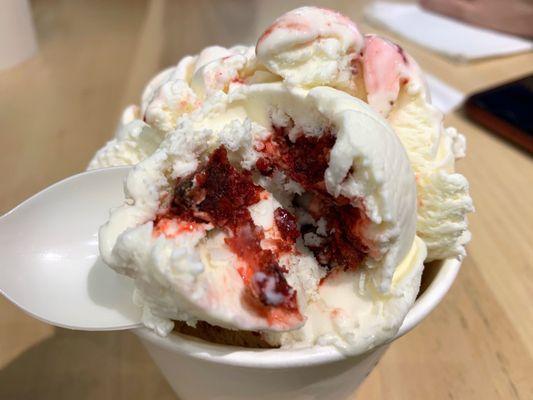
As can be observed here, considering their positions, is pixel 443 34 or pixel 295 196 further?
pixel 443 34

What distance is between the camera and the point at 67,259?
0.57 meters

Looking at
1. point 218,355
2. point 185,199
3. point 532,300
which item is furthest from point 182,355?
point 532,300

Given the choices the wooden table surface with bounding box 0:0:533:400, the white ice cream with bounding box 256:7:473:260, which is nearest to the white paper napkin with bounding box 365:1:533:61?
the wooden table surface with bounding box 0:0:533:400

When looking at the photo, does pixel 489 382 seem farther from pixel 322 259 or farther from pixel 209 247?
pixel 209 247

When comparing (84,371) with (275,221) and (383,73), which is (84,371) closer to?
(275,221)

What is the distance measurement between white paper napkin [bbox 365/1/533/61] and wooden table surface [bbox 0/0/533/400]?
0.04m

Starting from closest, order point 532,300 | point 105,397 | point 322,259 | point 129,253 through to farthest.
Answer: point 129,253 → point 322,259 → point 105,397 → point 532,300

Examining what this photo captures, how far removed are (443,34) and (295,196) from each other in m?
1.51

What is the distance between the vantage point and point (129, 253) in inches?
17.6

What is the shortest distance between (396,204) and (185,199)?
7.6 inches

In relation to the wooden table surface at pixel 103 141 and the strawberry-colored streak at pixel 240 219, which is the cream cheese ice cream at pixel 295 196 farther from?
the wooden table surface at pixel 103 141

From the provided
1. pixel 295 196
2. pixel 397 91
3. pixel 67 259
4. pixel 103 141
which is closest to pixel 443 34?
pixel 103 141

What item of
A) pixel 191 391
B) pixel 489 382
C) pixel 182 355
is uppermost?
pixel 182 355

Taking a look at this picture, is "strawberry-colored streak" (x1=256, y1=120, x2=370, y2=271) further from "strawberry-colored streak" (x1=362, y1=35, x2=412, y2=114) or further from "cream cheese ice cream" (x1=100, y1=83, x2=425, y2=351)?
"strawberry-colored streak" (x1=362, y1=35, x2=412, y2=114)
